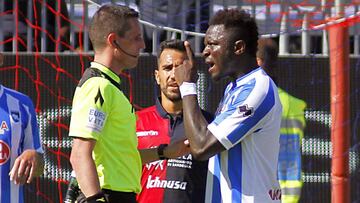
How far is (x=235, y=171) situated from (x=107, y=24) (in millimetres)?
981

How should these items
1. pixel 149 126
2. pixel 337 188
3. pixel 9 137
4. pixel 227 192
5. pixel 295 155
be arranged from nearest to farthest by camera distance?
pixel 227 192 < pixel 9 137 < pixel 149 126 < pixel 337 188 < pixel 295 155

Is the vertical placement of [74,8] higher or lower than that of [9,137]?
higher

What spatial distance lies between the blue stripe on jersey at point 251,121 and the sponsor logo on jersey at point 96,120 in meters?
0.60

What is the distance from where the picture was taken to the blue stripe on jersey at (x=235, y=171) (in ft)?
14.4

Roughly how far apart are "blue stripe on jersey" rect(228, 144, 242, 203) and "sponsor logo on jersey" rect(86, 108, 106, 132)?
0.61 meters

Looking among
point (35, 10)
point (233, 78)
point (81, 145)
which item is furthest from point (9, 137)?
point (35, 10)

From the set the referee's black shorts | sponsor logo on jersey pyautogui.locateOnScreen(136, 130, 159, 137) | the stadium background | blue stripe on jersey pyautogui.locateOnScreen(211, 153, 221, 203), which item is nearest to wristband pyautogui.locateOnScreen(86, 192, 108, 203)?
the referee's black shorts

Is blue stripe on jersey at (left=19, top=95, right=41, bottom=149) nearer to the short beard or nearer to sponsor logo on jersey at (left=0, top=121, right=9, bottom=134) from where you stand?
sponsor logo on jersey at (left=0, top=121, right=9, bottom=134)

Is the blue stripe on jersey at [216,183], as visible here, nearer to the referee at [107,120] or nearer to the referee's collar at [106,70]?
the referee at [107,120]

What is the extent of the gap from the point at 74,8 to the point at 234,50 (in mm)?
2644

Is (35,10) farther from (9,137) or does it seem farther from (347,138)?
(347,138)

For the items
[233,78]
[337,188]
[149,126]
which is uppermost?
[233,78]

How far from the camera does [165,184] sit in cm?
560

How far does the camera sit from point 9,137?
5234 millimetres
